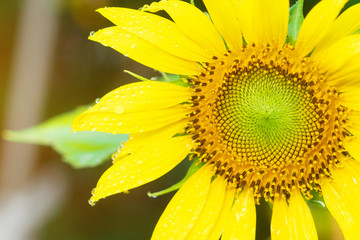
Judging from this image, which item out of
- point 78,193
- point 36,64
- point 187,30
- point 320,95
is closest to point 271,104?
point 320,95

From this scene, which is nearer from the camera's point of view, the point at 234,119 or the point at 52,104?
the point at 234,119

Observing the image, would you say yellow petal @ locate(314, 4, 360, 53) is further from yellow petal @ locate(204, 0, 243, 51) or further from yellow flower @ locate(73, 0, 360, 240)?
yellow petal @ locate(204, 0, 243, 51)

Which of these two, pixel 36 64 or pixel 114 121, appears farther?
pixel 36 64

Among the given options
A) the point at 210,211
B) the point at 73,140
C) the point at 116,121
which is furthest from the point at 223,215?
the point at 73,140

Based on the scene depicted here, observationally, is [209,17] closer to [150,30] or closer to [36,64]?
[150,30]

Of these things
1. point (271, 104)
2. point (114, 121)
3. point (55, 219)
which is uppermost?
point (271, 104)

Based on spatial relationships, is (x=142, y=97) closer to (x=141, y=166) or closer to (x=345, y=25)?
(x=141, y=166)

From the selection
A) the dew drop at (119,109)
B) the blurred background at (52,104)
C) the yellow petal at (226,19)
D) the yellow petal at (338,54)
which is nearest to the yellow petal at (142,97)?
the dew drop at (119,109)
